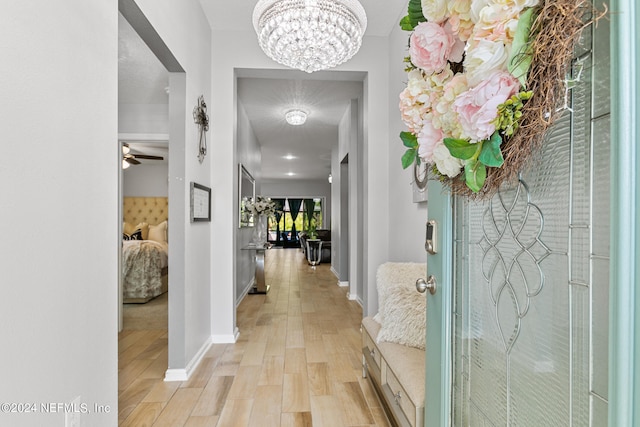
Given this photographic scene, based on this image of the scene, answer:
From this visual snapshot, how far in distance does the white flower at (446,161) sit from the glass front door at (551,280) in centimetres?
14

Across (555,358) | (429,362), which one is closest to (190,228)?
(429,362)

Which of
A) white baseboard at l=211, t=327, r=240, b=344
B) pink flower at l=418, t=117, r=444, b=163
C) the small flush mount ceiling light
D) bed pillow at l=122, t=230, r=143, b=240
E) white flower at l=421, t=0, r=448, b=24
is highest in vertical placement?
the small flush mount ceiling light

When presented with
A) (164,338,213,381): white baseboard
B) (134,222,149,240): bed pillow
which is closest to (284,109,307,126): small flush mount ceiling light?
(164,338,213,381): white baseboard

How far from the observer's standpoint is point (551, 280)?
0.71 meters

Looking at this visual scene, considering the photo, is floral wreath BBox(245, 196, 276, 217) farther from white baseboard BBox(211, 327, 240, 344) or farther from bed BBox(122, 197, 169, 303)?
white baseboard BBox(211, 327, 240, 344)

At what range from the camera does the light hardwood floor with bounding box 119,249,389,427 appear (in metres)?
1.90

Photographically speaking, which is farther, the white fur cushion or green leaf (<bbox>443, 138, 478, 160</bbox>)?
the white fur cushion

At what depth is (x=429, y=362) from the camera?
124cm

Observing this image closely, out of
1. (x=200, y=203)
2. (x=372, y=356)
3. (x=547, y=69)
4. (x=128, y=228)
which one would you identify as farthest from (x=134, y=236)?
(x=547, y=69)

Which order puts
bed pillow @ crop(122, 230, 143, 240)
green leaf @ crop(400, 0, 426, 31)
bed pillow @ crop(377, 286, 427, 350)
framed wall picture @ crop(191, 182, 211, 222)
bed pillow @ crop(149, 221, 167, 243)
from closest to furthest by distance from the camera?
green leaf @ crop(400, 0, 426, 31), bed pillow @ crop(377, 286, 427, 350), framed wall picture @ crop(191, 182, 211, 222), bed pillow @ crop(122, 230, 143, 240), bed pillow @ crop(149, 221, 167, 243)

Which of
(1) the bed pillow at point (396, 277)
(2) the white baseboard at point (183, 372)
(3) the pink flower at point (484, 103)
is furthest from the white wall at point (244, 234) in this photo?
(3) the pink flower at point (484, 103)

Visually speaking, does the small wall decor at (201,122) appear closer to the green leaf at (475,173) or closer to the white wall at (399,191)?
the white wall at (399,191)

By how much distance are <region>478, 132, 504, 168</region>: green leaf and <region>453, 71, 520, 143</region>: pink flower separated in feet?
0.06

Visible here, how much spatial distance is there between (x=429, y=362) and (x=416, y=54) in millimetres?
1049
